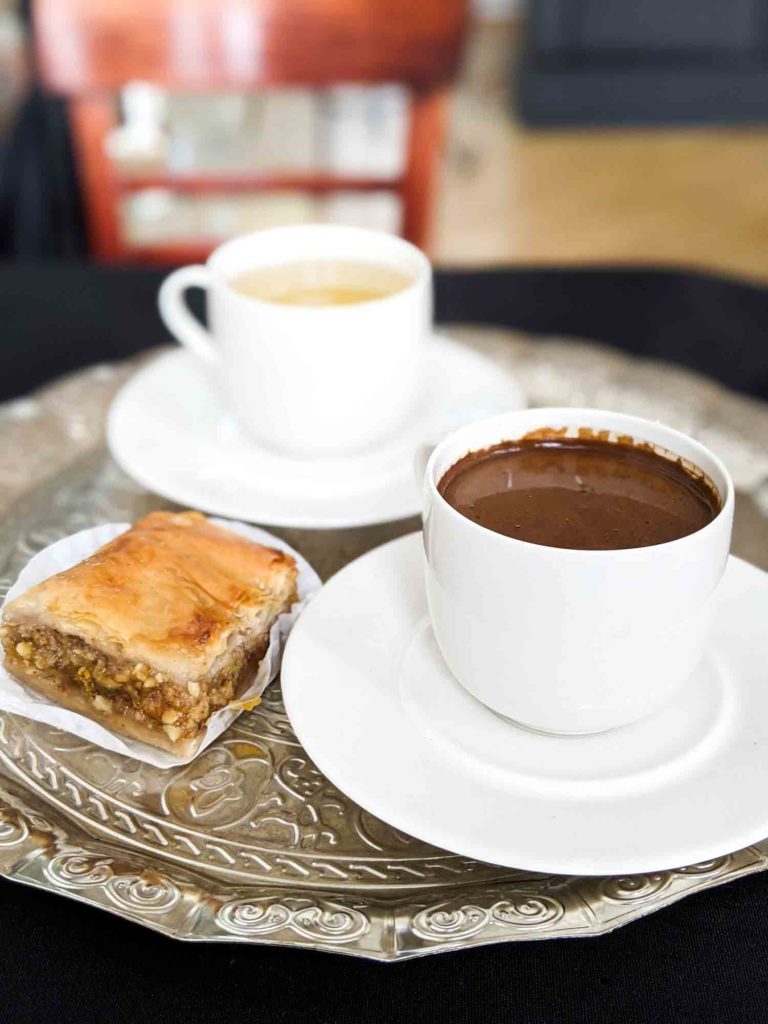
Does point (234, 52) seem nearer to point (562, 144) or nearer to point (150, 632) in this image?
point (150, 632)

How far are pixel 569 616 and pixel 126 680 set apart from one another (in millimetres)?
312

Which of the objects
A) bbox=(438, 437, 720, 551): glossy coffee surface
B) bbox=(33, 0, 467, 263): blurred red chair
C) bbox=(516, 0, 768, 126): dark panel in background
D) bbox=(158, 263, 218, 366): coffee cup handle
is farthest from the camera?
bbox=(516, 0, 768, 126): dark panel in background

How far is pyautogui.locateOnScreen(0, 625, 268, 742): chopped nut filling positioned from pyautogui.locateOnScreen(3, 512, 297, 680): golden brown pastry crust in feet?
0.04

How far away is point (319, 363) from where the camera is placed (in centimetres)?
106

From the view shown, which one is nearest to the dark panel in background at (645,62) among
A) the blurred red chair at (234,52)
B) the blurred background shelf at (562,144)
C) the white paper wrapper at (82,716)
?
the blurred background shelf at (562,144)

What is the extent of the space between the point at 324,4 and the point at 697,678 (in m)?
1.48

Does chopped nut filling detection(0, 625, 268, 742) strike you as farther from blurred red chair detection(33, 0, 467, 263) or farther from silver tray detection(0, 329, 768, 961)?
blurred red chair detection(33, 0, 467, 263)

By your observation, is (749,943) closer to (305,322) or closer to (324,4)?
(305,322)

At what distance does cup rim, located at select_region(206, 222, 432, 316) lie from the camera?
1031 mm

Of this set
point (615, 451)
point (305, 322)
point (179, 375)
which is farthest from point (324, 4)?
point (615, 451)

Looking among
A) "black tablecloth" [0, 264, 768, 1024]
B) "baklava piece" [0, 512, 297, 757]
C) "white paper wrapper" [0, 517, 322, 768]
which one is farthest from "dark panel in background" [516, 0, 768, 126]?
"black tablecloth" [0, 264, 768, 1024]

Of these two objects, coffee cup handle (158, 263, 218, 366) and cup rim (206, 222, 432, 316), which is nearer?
cup rim (206, 222, 432, 316)

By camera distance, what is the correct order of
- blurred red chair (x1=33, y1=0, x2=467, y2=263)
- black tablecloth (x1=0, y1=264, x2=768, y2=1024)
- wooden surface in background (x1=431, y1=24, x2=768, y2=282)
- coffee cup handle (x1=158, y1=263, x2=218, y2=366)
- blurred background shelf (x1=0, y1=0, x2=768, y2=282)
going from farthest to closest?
A: wooden surface in background (x1=431, y1=24, x2=768, y2=282)
blurred background shelf (x1=0, y1=0, x2=768, y2=282)
blurred red chair (x1=33, y1=0, x2=467, y2=263)
coffee cup handle (x1=158, y1=263, x2=218, y2=366)
black tablecloth (x1=0, y1=264, x2=768, y2=1024)

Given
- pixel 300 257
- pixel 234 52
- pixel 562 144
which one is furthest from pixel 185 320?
pixel 562 144
